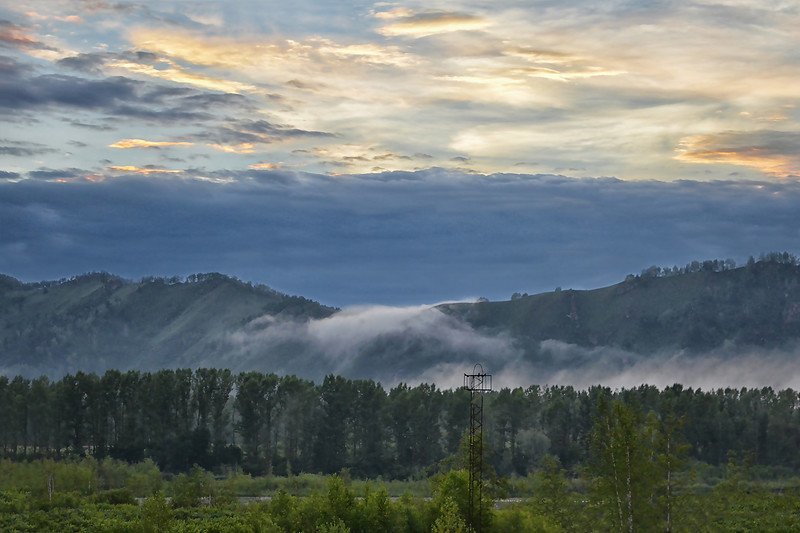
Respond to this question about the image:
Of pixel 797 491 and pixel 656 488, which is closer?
pixel 656 488

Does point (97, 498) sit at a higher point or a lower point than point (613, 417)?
lower

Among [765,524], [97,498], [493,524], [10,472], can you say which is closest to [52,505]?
[97,498]

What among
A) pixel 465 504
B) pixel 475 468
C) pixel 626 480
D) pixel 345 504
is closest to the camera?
pixel 626 480

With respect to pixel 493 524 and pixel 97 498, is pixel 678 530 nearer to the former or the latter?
pixel 493 524

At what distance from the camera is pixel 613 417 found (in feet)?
359

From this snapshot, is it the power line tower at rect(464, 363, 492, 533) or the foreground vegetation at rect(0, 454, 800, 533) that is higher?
the power line tower at rect(464, 363, 492, 533)

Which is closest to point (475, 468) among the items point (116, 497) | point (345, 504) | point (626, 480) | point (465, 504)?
point (465, 504)

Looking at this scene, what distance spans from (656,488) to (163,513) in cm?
4858

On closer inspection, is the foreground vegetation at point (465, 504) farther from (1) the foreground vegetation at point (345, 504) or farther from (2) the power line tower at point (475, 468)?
(2) the power line tower at point (475, 468)

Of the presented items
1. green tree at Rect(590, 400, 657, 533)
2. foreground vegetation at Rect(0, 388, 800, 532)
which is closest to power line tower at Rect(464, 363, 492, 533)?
foreground vegetation at Rect(0, 388, 800, 532)

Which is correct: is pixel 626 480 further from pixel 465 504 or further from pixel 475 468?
pixel 465 504

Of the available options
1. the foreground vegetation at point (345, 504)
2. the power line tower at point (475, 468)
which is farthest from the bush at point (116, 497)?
the power line tower at point (475, 468)

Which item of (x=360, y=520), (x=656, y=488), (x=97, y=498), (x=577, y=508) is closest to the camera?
(x=656, y=488)

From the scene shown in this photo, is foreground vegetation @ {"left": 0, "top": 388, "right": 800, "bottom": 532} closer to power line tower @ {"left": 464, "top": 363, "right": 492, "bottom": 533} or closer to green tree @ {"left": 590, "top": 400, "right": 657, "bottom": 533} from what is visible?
green tree @ {"left": 590, "top": 400, "right": 657, "bottom": 533}
